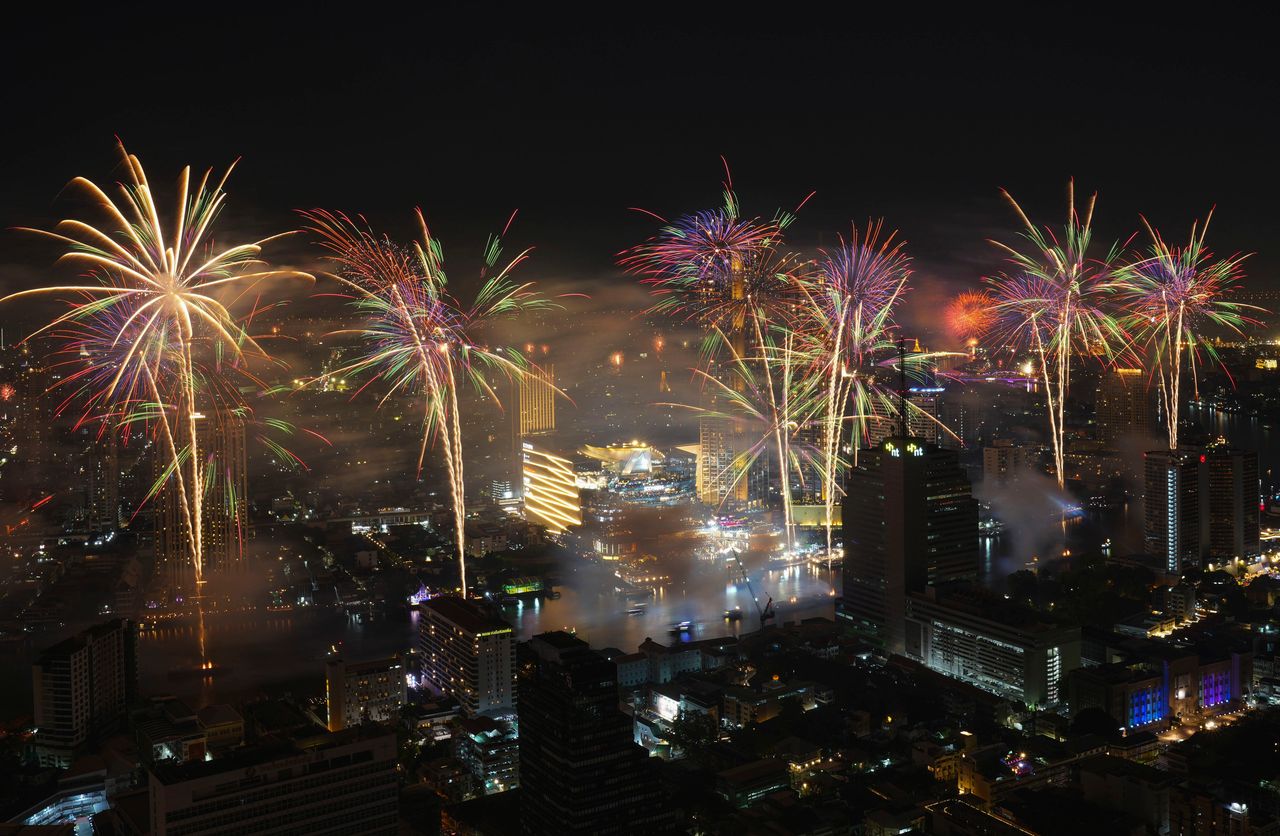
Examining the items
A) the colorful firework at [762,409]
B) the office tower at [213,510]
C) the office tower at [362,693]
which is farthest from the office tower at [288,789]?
the office tower at [213,510]

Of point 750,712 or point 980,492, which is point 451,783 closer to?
point 750,712

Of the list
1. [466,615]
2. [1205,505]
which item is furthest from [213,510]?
[1205,505]

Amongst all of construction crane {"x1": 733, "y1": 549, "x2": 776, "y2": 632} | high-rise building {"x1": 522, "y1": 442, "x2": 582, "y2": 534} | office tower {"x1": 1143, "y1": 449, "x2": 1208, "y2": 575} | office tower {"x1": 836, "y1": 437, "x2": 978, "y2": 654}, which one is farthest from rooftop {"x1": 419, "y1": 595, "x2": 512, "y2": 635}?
office tower {"x1": 1143, "y1": 449, "x2": 1208, "y2": 575}

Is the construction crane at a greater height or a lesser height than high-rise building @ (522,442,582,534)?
lesser

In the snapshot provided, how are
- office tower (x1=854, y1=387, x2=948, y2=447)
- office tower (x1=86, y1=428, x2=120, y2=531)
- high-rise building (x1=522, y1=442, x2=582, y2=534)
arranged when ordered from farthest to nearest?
high-rise building (x1=522, y1=442, x2=582, y2=534)
office tower (x1=854, y1=387, x2=948, y2=447)
office tower (x1=86, y1=428, x2=120, y2=531)

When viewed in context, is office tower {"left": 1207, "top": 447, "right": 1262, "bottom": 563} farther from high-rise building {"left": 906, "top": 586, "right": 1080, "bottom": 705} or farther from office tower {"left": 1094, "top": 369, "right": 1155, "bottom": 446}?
office tower {"left": 1094, "top": 369, "right": 1155, "bottom": 446}
